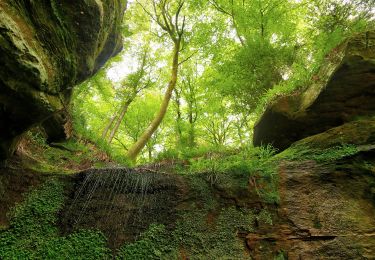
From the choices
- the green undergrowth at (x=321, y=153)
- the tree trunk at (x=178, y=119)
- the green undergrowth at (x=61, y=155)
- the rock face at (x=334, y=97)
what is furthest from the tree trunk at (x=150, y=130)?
the green undergrowth at (x=321, y=153)

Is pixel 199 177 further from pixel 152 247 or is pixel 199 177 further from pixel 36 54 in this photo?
pixel 36 54

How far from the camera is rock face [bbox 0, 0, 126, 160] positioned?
12.2 feet

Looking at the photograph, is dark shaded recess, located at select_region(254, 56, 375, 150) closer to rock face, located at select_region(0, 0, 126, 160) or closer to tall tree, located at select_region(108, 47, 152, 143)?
rock face, located at select_region(0, 0, 126, 160)

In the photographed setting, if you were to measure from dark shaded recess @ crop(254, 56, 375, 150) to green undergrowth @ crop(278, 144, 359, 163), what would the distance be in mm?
1263

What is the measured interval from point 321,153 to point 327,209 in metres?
1.41

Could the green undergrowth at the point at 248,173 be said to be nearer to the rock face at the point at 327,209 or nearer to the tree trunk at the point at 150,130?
the rock face at the point at 327,209

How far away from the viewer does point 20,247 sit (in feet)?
15.0

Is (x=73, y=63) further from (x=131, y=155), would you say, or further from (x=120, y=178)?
(x=131, y=155)

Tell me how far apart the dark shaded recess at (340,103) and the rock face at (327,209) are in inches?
29.8

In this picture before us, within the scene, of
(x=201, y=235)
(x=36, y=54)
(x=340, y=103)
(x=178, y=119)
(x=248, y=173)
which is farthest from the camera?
(x=178, y=119)

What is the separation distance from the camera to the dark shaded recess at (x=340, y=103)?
251 inches

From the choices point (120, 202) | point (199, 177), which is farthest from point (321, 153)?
point (120, 202)

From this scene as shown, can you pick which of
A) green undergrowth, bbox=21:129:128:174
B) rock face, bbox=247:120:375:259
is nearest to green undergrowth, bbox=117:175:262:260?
rock face, bbox=247:120:375:259

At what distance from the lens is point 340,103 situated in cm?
677
